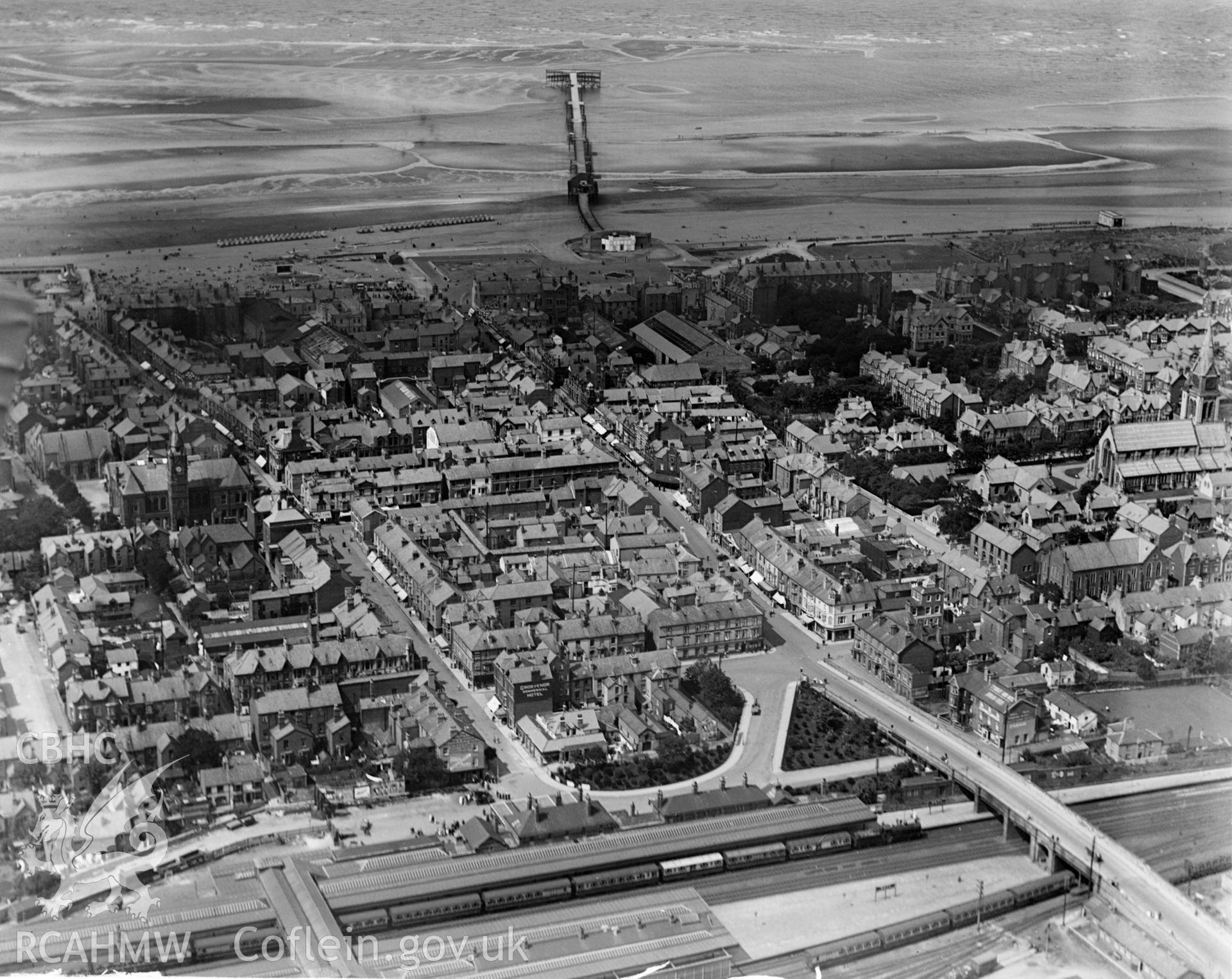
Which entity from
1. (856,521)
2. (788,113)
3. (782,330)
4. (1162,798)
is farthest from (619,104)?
(1162,798)

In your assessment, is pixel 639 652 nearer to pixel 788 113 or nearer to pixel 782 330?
pixel 782 330

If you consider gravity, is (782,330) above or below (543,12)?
below

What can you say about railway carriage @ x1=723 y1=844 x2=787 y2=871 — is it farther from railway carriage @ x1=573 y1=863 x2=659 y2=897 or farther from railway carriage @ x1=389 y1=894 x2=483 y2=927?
railway carriage @ x1=389 y1=894 x2=483 y2=927

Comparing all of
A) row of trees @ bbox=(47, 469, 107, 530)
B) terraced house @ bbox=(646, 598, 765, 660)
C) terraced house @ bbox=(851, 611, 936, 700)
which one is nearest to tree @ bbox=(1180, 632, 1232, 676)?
terraced house @ bbox=(851, 611, 936, 700)

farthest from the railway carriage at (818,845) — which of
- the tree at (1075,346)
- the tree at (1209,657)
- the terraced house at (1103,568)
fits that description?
the tree at (1075,346)

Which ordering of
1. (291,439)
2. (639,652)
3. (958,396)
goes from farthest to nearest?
1. (958,396)
2. (291,439)
3. (639,652)

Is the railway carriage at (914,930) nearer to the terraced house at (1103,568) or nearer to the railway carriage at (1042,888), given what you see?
the railway carriage at (1042,888)

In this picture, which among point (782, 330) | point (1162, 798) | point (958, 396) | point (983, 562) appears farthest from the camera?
point (782, 330)

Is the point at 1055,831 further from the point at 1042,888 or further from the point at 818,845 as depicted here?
the point at 818,845
